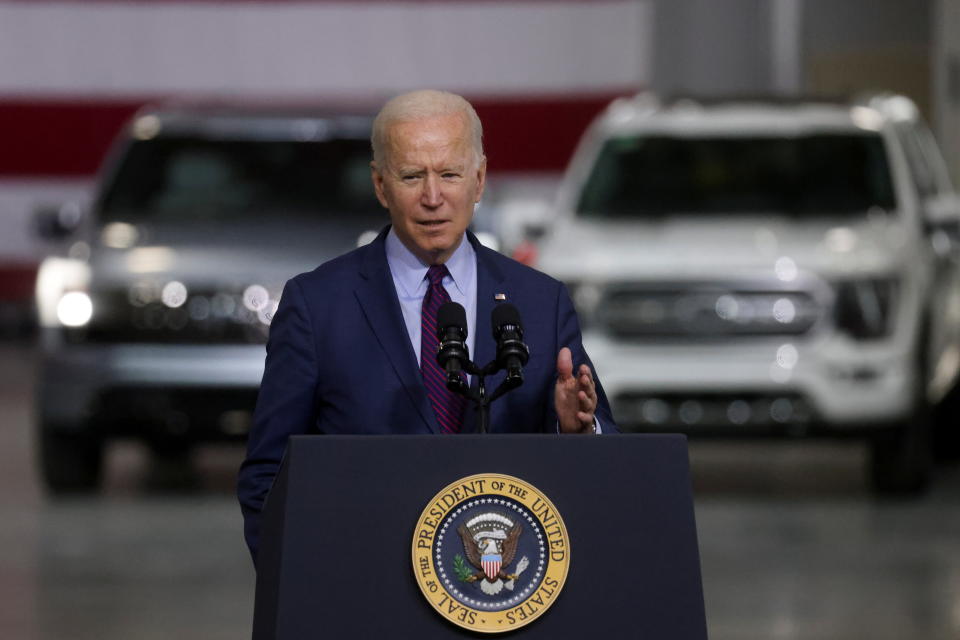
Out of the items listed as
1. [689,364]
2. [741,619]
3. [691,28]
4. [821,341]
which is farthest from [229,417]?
[691,28]

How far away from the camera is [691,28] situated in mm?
18203

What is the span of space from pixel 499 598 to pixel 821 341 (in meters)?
6.92

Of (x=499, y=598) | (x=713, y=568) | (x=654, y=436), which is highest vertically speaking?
(x=654, y=436)

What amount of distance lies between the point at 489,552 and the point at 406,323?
625mm

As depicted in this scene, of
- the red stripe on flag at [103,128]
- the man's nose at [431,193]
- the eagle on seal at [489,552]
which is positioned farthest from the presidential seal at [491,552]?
the red stripe on flag at [103,128]

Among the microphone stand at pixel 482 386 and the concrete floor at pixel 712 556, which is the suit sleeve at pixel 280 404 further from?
the concrete floor at pixel 712 556

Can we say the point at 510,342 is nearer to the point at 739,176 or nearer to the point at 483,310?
the point at 483,310

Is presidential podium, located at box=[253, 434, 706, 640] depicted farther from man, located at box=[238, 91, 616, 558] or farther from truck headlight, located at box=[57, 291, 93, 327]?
truck headlight, located at box=[57, 291, 93, 327]

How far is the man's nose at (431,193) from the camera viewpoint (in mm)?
3422

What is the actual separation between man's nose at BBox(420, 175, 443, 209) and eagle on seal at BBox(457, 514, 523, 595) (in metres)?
0.61

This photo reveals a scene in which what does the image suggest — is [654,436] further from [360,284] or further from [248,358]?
[248,358]

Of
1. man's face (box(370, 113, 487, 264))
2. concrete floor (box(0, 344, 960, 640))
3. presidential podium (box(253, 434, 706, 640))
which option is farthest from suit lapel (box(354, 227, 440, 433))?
concrete floor (box(0, 344, 960, 640))

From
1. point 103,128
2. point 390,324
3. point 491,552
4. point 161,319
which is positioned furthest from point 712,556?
point 103,128

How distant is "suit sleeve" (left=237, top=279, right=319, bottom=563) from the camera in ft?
11.4
